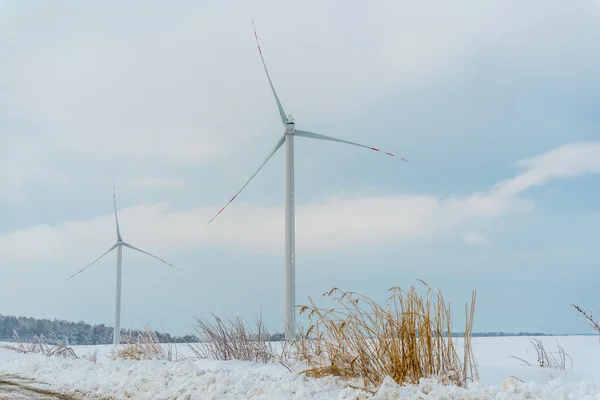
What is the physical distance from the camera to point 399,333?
500 centimetres

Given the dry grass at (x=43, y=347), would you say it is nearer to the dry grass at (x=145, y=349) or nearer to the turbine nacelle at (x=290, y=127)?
the dry grass at (x=145, y=349)

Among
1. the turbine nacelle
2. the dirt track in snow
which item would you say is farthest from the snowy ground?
the turbine nacelle

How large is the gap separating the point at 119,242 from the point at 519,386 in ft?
58.9

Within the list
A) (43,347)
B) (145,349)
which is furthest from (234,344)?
(43,347)

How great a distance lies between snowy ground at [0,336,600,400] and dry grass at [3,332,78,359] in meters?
2.68

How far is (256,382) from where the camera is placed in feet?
17.8

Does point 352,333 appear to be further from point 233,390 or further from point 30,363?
point 30,363

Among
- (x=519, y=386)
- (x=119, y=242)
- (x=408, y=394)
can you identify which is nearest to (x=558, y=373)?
(x=519, y=386)

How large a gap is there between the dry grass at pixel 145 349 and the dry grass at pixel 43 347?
2.20m

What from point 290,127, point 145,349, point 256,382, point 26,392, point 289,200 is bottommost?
point 26,392

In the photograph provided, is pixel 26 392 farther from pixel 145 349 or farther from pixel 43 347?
pixel 43 347

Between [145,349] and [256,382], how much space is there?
406 cm

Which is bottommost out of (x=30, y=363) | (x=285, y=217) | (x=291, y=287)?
(x=30, y=363)

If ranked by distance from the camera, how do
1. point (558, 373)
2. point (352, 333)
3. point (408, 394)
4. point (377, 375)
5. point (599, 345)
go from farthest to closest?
point (599, 345), point (558, 373), point (352, 333), point (377, 375), point (408, 394)
